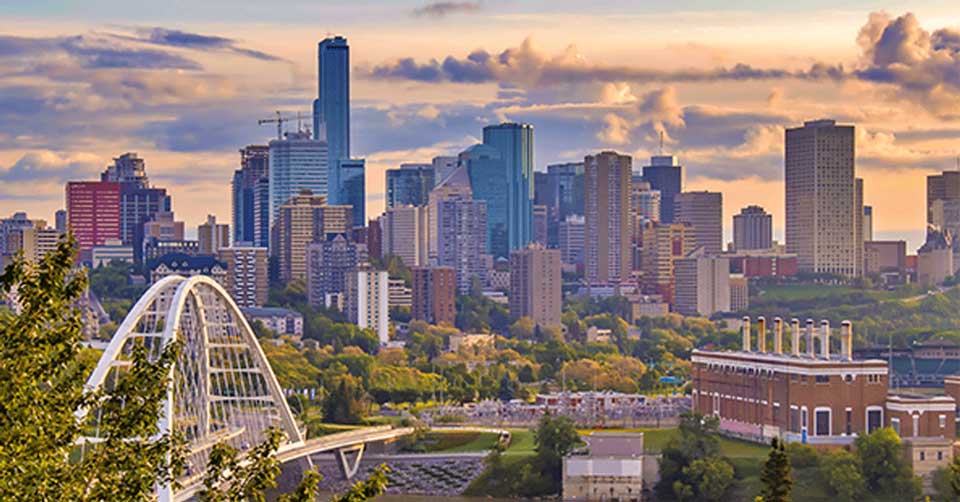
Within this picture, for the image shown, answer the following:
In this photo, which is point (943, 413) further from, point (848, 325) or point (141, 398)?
point (141, 398)

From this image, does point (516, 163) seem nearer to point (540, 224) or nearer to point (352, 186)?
point (540, 224)

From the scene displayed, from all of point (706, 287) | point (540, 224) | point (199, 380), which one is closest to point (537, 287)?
point (706, 287)

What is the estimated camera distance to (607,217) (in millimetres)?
158750

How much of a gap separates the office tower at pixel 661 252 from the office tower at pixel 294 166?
2669 centimetres

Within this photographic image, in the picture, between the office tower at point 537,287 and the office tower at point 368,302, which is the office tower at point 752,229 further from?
the office tower at point 368,302

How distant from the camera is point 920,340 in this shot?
318 feet

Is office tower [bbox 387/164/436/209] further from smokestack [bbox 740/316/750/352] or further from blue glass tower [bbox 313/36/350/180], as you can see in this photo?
smokestack [bbox 740/316/750/352]

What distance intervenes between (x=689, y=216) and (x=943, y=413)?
353ft

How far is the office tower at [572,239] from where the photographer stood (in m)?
169

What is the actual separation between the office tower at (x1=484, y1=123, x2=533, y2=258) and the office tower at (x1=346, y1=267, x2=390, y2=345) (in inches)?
2603

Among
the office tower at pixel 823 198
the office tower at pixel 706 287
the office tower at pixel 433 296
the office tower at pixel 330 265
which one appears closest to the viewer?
the office tower at pixel 433 296

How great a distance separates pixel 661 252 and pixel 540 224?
120ft

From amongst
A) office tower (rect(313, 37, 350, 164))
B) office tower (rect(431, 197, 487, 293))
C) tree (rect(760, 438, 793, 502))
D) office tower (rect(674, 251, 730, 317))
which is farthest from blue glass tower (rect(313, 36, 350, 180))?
tree (rect(760, 438, 793, 502))

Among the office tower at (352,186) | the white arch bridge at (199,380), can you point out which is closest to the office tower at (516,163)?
the office tower at (352,186)
